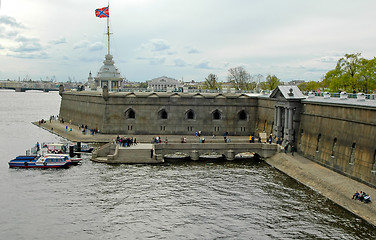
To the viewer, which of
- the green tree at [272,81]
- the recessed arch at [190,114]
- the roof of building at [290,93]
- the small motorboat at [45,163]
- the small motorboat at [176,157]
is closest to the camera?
the small motorboat at [45,163]

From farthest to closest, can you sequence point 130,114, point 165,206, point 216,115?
point 216,115 < point 130,114 < point 165,206

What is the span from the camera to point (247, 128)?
61.2 metres

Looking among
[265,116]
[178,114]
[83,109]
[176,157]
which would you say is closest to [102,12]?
[83,109]

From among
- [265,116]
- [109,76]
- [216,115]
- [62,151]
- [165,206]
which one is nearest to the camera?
[165,206]

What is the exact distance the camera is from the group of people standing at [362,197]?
28547 mm

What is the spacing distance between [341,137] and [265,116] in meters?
20.0

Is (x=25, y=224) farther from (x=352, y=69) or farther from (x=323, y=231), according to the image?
(x=352, y=69)

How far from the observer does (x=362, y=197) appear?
28969 millimetres

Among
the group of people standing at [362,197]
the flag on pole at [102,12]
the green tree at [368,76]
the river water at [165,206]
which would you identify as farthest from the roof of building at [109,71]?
the group of people standing at [362,197]

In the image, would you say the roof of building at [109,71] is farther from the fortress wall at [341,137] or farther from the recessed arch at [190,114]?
the fortress wall at [341,137]

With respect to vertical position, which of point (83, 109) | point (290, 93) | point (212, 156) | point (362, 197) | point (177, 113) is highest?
point (290, 93)

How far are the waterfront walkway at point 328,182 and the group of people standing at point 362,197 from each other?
0.90 feet

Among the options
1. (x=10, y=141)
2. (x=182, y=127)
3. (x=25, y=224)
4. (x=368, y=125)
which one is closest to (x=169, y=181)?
(x=25, y=224)

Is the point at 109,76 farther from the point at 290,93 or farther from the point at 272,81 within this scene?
the point at 272,81
